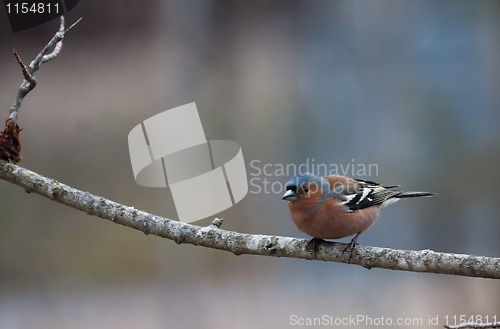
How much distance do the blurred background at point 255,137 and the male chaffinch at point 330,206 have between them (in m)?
2.42

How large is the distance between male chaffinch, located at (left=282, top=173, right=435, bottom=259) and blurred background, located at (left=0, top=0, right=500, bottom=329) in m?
2.42

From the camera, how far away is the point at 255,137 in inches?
279

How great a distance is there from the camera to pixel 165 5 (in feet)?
24.5

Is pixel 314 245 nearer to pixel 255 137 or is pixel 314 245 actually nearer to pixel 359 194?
pixel 359 194

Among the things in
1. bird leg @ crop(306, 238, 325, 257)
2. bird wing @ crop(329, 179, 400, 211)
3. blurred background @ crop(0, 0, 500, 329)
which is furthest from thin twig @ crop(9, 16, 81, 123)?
blurred background @ crop(0, 0, 500, 329)

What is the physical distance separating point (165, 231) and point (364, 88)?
419cm

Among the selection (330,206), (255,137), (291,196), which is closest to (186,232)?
(291,196)

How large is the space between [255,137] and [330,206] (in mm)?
3056

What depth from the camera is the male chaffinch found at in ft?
13.1

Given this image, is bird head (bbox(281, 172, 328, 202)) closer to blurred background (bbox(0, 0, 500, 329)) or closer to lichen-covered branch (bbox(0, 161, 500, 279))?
lichen-covered branch (bbox(0, 161, 500, 279))

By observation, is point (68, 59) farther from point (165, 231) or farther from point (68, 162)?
point (165, 231)

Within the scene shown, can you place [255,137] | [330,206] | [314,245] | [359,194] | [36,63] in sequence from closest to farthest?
1. [36,63]
2. [314,245]
3. [330,206]
4. [359,194]
5. [255,137]

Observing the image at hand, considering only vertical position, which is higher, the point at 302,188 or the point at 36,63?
the point at 36,63

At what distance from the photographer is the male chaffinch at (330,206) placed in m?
3.99
